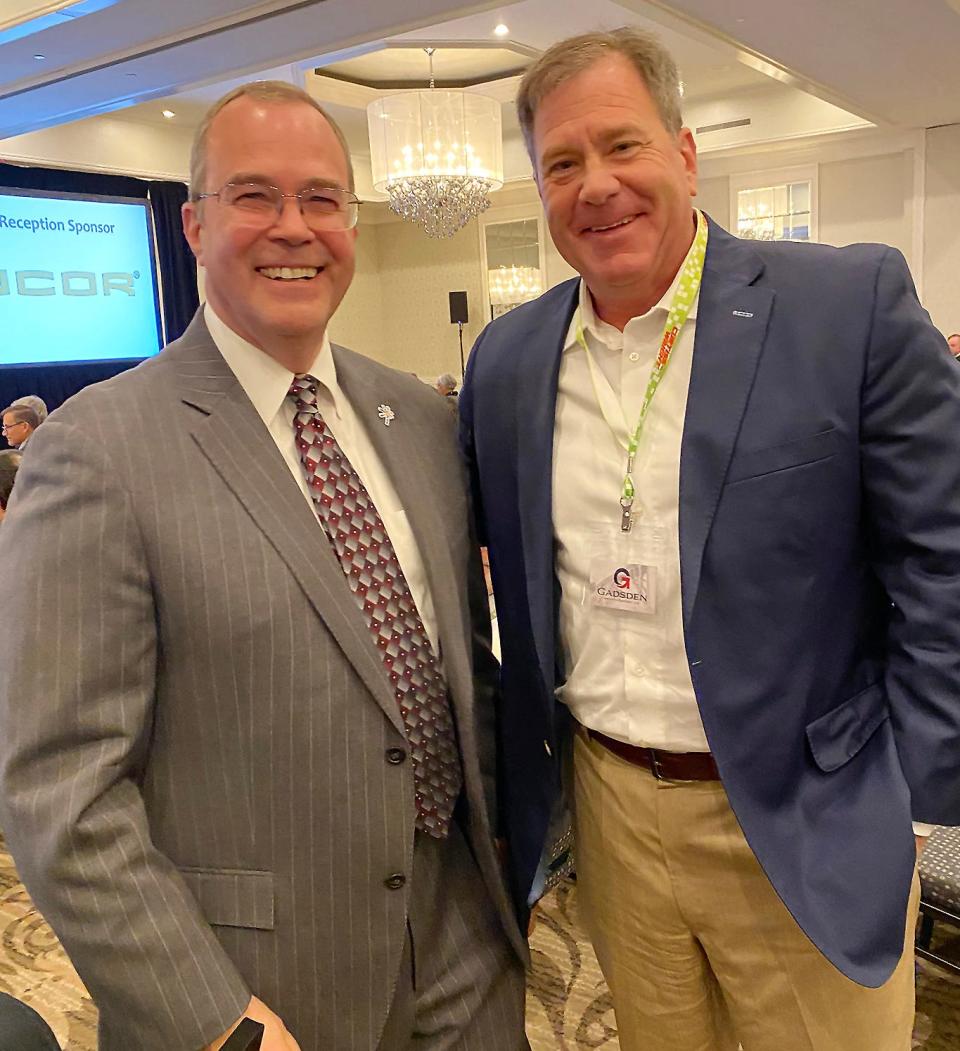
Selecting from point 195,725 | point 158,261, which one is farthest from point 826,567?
point 158,261

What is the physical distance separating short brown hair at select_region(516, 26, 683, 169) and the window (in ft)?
29.7

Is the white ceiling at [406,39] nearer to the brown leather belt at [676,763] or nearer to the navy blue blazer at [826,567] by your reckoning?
the navy blue blazer at [826,567]

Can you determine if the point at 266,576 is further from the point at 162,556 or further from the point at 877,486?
the point at 877,486

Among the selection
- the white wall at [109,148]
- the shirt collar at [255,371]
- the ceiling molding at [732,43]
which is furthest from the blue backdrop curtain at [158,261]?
the shirt collar at [255,371]

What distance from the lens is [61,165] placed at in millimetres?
8867

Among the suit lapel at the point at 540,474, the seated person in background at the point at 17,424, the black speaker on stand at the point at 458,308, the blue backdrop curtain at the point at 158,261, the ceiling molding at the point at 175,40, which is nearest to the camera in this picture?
the suit lapel at the point at 540,474

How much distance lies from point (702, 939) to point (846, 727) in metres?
0.41

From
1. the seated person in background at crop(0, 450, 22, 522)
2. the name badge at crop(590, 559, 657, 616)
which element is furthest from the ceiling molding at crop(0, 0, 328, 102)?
the name badge at crop(590, 559, 657, 616)

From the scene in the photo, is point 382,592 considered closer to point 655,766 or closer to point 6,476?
point 655,766

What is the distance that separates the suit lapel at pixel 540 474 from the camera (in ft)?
4.73

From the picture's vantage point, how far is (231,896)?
1235 mm

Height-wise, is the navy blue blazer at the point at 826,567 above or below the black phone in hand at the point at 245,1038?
above

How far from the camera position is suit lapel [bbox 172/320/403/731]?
122 centimetres

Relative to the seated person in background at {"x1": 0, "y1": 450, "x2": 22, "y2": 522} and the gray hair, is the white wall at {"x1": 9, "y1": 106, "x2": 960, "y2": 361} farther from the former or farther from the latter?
the seated person in background at {"x1": 0, "y1": 450, "x2": 22, "y2": 522}
